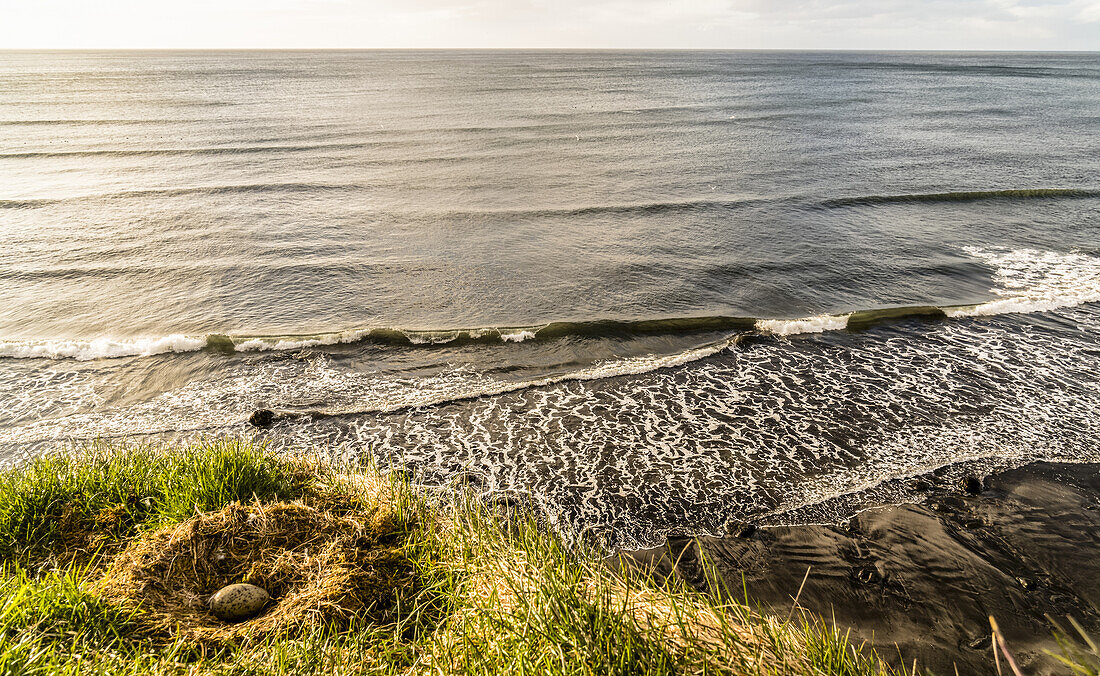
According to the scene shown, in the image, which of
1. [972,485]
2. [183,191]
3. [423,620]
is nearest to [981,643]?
[972,485]

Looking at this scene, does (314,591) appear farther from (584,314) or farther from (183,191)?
(183,191)

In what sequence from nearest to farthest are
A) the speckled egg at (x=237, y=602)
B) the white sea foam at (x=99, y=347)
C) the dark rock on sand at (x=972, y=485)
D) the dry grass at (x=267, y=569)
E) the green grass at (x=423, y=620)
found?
the green grass at (x=423, y=620) < the dry grass at (x=267, y=569) < the speckled egg at (x=237, y=602) < the dark rock on sand at (x=972, y=485) < the white sea foam at (x=99, y=347)

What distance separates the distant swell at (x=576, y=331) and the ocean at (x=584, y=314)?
0.21 feet

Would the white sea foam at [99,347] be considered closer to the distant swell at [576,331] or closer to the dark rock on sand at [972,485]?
the distant swell at [576,331]

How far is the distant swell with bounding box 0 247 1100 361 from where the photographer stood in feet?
32.4

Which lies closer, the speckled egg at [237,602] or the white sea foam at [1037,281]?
the speckled egg at [237,602]

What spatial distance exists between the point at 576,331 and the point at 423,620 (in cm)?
693

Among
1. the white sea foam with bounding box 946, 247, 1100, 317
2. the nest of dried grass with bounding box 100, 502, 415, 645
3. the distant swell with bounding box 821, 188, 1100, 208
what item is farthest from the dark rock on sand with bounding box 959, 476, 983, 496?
the distant swell with bounding box 821, 188, 1100, 208

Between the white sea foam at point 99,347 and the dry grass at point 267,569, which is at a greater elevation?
the dry grass at point 267,569

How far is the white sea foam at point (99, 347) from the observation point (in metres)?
9.66

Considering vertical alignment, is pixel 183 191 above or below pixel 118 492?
above

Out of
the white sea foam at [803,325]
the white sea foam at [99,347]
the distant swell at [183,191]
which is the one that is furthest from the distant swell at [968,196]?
the white sea foam at [99,347]

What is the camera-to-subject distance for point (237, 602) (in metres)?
4.19

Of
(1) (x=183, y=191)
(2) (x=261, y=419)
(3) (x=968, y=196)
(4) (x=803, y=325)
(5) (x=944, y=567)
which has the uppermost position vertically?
(3) (x=968, y=196)
